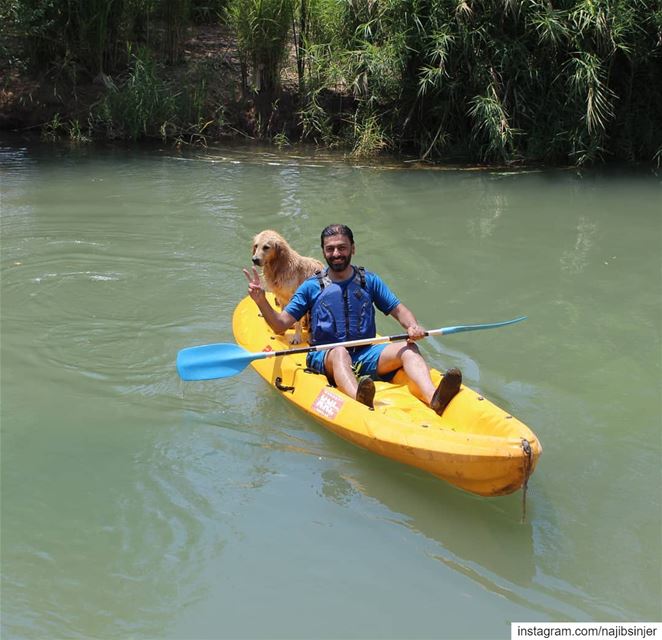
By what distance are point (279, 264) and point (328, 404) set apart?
157cm

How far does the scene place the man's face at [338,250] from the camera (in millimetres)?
5043

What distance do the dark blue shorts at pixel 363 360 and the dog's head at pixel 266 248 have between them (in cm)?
100

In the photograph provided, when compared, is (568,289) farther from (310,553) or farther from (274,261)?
(310,553)

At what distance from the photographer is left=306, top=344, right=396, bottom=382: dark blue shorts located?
5.12 metres

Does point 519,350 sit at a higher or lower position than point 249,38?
lower

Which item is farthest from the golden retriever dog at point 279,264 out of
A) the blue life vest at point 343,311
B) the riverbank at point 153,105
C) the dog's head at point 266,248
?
the riverbank at point 153,105

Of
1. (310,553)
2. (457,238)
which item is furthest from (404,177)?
(310,553)

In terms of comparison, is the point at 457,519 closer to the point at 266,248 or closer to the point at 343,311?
the point at 343,311

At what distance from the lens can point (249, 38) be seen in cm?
1367

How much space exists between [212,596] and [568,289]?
4944 millimetres

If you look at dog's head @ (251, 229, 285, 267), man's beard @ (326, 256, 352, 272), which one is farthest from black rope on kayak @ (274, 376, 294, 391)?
dog's head @ (251, 229, 285, 267)

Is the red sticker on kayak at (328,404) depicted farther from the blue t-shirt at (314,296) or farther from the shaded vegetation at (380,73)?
the shaded vegetation at (380,73)

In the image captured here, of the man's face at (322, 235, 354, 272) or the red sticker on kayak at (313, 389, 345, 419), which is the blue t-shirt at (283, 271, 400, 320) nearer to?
the man's face at (322, 235, 354, 272)

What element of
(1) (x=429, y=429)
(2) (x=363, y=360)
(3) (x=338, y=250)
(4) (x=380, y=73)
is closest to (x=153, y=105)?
(4) (x=380, y=73)
